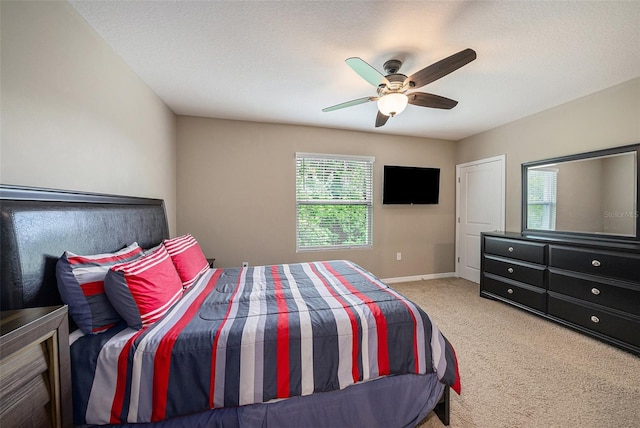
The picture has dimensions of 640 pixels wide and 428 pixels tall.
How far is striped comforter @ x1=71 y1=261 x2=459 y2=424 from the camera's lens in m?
1.07

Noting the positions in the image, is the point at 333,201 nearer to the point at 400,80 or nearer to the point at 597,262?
the point at 400,80

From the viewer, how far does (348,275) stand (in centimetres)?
215

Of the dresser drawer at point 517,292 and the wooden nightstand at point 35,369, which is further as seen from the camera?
the dresser drawer at point 517,292

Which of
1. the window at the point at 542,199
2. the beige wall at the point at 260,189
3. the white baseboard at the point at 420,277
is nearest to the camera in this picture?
the window at the point at 542,199

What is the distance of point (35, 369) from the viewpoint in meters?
0.79

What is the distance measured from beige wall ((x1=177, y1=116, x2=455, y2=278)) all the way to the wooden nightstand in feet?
7.99

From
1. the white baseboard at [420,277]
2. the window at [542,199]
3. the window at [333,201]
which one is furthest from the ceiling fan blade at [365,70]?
the white baseboard at [420,277]

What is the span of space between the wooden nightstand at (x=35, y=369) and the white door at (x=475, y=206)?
459cm

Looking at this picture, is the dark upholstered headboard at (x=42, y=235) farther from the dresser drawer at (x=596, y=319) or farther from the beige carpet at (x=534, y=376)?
the dresser drawer at (x=596, y=319)

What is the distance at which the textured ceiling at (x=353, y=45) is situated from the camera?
1480 mm

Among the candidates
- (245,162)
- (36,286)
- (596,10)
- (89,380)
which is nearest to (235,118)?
(245,162)

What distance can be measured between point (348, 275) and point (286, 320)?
944 millimetres

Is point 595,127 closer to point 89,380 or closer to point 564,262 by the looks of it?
point 564,262

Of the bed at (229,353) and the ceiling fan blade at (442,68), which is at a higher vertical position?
the ceiling fan blade at (442,68)
